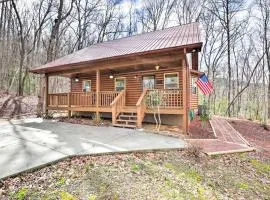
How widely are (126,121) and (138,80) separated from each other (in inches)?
126

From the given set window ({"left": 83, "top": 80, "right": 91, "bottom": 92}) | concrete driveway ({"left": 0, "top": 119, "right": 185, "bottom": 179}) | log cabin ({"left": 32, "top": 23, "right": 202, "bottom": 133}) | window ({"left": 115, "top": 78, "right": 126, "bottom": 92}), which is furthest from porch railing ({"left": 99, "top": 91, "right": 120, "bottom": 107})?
window ({"left": 83, "top": 80, "right": 91, "bottom": 92})

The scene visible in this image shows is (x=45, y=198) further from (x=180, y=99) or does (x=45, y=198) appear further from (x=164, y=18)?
(x=164, y=18)

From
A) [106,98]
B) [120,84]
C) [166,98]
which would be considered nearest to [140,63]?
[166,98]

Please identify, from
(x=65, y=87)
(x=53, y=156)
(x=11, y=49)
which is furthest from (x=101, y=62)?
(x=65, y=87)

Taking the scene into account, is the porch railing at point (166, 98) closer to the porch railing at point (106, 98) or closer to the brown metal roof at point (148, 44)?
the brown metal roof at point (148, 44)

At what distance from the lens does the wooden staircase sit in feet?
30.5

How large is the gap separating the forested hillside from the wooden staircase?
11.9 metres

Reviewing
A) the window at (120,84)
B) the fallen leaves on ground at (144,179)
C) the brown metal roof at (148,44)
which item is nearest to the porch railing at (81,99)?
the window at (120,84)

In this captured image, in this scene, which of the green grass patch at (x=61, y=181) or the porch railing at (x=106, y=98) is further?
the porch railing at (x=106, y=98)

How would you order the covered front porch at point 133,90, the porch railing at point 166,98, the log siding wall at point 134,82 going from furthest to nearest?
the log siding wall at point 134,82
the porch railing at point 166,98
the covered front porch at point 133,90

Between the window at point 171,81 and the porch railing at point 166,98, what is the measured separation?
5.74ft

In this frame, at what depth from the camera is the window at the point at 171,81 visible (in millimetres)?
10852

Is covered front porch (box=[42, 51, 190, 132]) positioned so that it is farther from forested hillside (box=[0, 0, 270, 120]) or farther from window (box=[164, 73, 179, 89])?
forested hillside (box=[0, 0, 270, 120])

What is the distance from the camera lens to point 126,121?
31.3 ft
